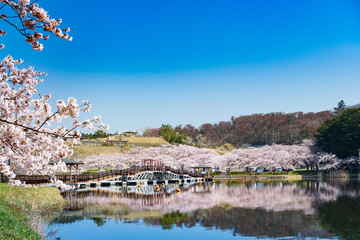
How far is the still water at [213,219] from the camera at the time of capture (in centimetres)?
1770

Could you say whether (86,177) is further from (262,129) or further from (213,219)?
(262,129)

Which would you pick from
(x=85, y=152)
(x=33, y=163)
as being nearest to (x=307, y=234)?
Answer: (x=33, y=163)

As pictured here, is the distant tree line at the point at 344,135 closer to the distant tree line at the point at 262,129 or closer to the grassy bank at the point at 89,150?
the distant tree line at the point at 262,129

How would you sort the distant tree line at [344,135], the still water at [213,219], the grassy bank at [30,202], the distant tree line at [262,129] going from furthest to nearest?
1. the distant tree line at [262,129]
2. the distant tree line at [344,135]
3. the grassy bank at [30,202]
4. the still water at [213,219]

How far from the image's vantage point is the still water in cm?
1770

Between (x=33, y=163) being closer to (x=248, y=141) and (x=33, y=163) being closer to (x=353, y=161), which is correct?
(x=353, y=161)

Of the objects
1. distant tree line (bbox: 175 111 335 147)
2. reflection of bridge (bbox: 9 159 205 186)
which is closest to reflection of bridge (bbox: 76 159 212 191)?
reflection of bridge (bbox: 9 159 205 186)

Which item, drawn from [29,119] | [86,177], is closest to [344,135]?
[86,177]

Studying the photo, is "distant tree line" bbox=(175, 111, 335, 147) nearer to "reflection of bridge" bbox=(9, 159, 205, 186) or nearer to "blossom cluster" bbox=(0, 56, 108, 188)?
"reflection of bridge" bbox=(9, 159, 205, 186)

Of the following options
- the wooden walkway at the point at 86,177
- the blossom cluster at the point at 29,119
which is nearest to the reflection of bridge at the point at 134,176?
the wooden walkway at the point at 86,177

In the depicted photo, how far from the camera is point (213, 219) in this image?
22.0m

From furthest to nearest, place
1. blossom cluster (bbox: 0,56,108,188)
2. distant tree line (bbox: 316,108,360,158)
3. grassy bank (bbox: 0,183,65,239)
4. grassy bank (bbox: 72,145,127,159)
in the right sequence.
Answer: grassy bank (bbox: 72,145,127,159)
distant tree line (bbox: 316,108,360,158)
grassy bank (bbox: 0,183,65,239)
blossom cluster (bbox: 0,56,108,188)

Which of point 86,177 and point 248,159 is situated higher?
point 248,159

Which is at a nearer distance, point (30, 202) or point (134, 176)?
point (30, 202)
